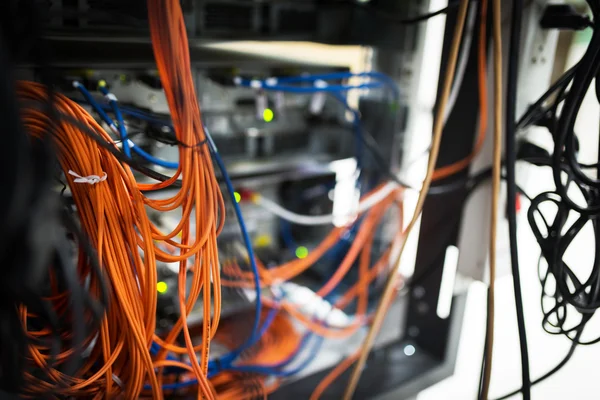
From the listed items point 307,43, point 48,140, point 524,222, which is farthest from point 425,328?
point 48,140

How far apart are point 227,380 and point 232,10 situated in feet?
2.38

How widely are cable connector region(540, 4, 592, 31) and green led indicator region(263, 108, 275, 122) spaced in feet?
1.77

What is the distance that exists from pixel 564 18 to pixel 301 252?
765 millimetres

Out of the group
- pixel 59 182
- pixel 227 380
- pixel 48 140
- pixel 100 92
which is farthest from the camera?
pixel 227 380

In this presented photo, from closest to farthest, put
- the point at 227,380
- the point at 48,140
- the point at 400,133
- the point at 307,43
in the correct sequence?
the point at 48,140
the point at 227,380
the point at 307,43
the point at 400,133

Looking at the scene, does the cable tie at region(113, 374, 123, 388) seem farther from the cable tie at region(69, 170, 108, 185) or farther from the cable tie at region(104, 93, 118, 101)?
the cable tie at region(104, 93, 118, 101)

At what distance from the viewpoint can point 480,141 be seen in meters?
0.88

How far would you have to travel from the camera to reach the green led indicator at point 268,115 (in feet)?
3.24

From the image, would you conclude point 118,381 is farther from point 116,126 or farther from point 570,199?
point 570,199

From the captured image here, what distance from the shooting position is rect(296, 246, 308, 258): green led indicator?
1188 mm

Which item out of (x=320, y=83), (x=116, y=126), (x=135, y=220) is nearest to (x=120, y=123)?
(x=116, y=126)

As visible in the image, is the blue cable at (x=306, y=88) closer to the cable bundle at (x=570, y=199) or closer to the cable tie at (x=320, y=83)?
the cable tie at (x=320, y=83)

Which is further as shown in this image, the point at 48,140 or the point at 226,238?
the point at 226,238

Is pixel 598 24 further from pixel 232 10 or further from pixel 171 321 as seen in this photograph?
pixel 171 321
